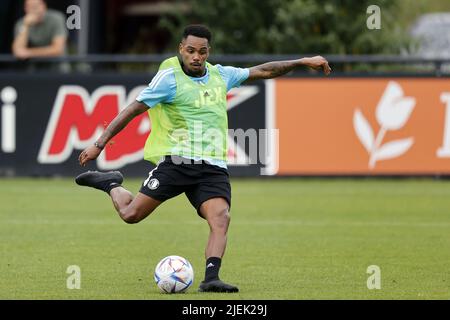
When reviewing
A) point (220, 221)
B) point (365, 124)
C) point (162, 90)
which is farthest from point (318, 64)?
point (365, 124)

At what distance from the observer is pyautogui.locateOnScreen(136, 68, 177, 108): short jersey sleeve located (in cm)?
964

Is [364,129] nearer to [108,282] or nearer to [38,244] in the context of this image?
[38,244]

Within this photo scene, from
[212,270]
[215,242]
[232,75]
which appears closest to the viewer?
[212,270]

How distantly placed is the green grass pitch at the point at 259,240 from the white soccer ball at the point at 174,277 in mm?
105

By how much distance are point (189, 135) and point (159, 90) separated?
44 cm

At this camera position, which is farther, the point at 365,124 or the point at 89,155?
the point at 365,124

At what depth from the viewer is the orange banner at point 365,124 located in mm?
18719

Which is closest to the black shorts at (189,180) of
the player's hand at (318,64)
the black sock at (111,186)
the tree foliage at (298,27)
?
the black sock at (111,186)

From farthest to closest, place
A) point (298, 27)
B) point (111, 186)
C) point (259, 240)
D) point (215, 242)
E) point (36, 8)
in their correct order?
point (298, 27) < point (36, 8) < point (259, 240) < point (111, 186) < point (215, 242)

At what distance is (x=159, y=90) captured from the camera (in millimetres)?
9656

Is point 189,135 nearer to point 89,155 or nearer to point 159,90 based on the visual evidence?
point 159,90

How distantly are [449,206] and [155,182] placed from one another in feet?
24.3

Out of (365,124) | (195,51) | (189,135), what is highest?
(195,51)
